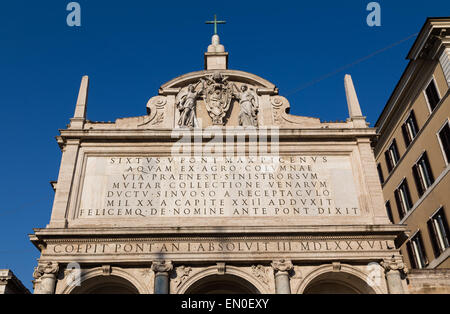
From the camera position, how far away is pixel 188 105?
22.2m

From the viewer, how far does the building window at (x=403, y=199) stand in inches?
1136

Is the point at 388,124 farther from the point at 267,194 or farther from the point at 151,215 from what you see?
the point at 151,215

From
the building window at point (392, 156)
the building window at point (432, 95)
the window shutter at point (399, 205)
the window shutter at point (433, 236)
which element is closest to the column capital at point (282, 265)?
the window shutter at point (433, 236)

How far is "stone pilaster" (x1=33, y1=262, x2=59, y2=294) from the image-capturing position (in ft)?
56.2

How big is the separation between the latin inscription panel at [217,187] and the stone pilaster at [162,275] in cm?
224

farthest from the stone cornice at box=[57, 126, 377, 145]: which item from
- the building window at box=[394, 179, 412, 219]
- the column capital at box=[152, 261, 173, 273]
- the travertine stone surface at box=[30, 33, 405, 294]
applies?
the building window at box=[394, 179, 412, 219]

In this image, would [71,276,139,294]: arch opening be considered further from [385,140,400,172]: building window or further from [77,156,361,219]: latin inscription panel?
[385,140,400,172]: building window

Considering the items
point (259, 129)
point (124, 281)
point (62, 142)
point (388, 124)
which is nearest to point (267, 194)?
point (259, 129)

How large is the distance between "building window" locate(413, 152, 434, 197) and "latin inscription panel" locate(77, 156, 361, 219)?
7.60 meters

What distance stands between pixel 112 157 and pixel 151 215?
349 cm

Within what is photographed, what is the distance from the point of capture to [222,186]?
66.0ft

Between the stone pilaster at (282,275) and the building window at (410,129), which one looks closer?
the stone pilaster at (282,275)

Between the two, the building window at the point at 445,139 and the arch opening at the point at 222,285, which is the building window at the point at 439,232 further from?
the arch opening at the point at 222,285
